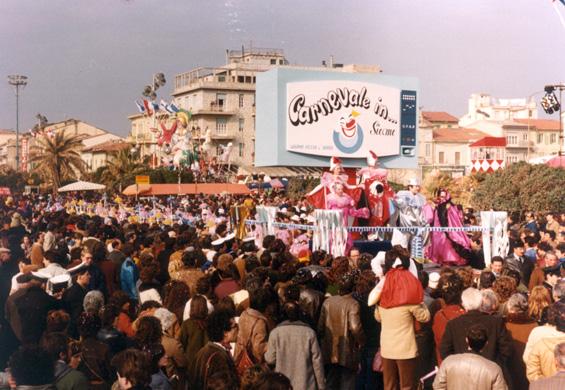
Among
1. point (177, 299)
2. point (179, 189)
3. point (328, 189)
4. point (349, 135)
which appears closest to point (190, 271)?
point (177, 299)

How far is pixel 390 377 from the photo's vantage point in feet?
22.8

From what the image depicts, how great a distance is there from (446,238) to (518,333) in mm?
9196

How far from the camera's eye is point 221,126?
70.4 meters

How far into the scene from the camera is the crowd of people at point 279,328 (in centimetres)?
521

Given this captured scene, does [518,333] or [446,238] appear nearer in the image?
[518,333]

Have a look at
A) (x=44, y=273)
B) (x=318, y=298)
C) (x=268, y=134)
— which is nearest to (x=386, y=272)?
(x=318, y=298)

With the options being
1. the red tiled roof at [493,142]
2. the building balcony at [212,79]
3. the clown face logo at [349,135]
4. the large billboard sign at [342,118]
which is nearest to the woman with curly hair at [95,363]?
the large billboard sign at [342,118]

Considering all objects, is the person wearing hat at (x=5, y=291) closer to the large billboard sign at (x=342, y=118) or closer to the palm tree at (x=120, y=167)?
the large billboard sign at (x=342, y=118)

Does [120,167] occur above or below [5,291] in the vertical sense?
above

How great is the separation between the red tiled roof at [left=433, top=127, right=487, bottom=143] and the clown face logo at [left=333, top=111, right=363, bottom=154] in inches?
1867

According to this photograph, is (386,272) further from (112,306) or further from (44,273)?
(44,273)

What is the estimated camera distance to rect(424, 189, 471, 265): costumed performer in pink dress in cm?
1538

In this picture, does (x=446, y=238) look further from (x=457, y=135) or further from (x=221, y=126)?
(x=457, y=135)

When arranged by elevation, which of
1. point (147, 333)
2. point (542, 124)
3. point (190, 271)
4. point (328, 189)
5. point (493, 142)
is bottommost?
point (147, 333)
